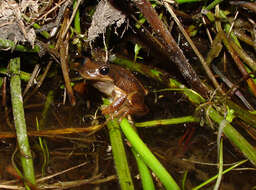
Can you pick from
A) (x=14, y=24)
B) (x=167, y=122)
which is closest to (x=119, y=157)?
(x=167, y=122)

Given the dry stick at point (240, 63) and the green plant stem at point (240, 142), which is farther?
the dry stick at point (240, 63)

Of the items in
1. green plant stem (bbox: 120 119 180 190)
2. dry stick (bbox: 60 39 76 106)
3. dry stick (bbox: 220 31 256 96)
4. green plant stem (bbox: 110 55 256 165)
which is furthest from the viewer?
dry stick (bbox: 220 31 256 96)

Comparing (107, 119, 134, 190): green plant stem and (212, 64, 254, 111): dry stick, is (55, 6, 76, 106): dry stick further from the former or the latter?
(212, 64, 254, 111): dry stick

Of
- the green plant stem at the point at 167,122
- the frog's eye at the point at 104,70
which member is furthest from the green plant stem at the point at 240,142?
the frog's eye at the point at 104,70

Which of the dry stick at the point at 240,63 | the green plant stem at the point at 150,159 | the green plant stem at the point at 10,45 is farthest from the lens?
the dry stick at the point at 240,63

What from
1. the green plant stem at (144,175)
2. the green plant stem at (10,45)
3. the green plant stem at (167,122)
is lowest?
the green plant stem at (144,175)

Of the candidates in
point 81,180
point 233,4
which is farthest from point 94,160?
point 233,4

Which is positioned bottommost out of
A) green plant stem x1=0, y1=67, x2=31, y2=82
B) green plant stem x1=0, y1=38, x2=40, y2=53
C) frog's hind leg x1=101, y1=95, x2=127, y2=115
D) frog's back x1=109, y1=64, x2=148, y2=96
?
frog's hind leg x1=101, y1=95, x2=127, y2=115

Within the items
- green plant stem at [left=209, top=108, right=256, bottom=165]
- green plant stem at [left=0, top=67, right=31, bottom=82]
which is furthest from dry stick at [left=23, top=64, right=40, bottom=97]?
green plant stem at [left=209, top=108, right=256, bottom=165]

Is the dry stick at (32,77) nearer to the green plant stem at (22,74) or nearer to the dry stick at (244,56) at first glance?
the green plant stem at (22,74)
